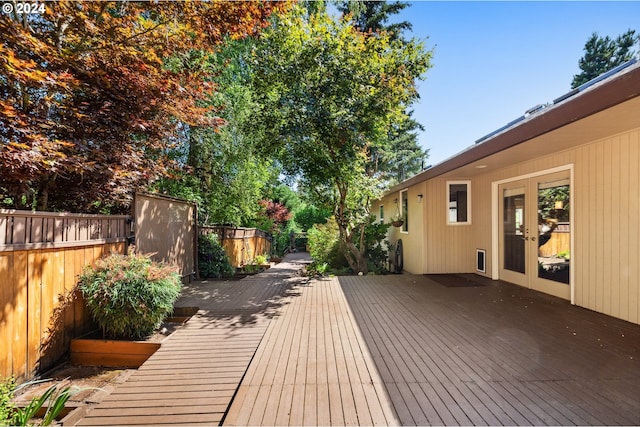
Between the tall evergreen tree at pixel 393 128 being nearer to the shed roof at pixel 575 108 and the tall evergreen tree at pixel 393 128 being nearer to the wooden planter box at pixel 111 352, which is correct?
the shed roof at pixel 575 108

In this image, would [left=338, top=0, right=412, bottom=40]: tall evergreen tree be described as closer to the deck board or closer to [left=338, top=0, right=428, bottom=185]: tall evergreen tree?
[left=338, top=0, right=428, bottom=185]: tall evergreen tree

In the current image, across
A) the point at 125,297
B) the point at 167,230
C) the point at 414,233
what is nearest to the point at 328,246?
the point at 414,233

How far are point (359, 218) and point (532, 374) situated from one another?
5.64 metres

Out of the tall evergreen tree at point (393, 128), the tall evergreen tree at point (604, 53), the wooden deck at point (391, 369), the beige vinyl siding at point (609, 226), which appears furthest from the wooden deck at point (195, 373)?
the tall evergreen tree at point (604, 53)

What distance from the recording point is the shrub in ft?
10.1

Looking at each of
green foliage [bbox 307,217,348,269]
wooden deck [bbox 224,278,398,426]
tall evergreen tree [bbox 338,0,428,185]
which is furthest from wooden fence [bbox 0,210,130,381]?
tall evergreen tree [bbox 338,0,428,185]

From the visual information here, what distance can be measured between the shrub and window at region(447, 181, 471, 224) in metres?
6.20

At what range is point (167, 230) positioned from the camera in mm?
5508

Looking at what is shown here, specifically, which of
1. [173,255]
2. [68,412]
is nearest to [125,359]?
[68,412]

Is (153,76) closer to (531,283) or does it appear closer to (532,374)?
(532,374)

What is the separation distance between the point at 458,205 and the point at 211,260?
6.31m

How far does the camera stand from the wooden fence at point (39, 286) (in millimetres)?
2424

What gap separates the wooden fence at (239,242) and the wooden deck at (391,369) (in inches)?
165

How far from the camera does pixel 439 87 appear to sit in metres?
9.75
